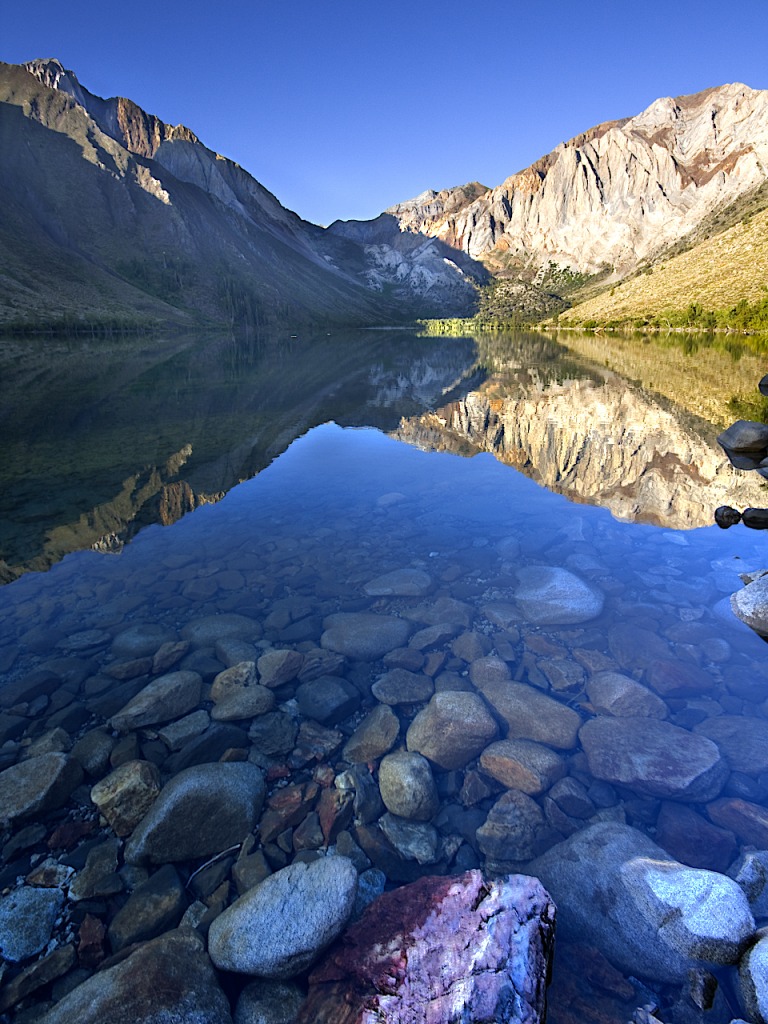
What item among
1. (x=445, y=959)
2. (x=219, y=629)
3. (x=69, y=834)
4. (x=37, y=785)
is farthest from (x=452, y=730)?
(x=37, y=785)

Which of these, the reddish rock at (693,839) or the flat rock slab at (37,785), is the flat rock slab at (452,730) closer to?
the reddish rock at (693,839)

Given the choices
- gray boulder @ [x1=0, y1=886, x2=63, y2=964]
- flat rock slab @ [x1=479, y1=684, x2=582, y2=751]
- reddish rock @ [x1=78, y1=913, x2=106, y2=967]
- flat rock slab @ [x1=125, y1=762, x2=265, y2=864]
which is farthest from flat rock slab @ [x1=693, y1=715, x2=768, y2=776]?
gray boulder @ [x1=0, y1=886, x2=63, y2=964]

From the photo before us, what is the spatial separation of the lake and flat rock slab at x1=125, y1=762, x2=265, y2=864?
265 mm

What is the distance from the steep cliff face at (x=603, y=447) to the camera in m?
17.3

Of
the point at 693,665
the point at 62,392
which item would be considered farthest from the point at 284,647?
the point at 62,392

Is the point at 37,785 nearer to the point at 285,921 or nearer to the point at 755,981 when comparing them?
the point at 285,921

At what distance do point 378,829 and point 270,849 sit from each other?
4.46 feet

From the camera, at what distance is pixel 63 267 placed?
146500 mm

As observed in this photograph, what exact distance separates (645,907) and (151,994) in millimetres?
4725

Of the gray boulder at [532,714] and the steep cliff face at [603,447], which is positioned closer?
the gray boulder at [532,714]

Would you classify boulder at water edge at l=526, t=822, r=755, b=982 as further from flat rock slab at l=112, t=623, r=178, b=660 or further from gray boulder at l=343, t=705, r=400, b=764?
flat rock slab at l=112, t=623, r=178, b=660

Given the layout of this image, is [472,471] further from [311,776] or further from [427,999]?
[427,999]

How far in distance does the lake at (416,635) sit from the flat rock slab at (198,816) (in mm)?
265

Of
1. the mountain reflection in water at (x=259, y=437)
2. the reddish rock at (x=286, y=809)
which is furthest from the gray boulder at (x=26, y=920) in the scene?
the mountain reflection in water at (x=259, y=437)
